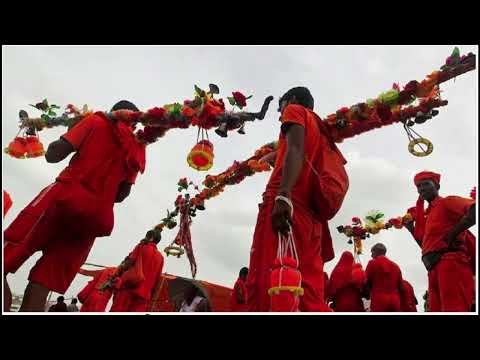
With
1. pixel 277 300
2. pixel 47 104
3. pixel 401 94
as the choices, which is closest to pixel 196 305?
pixel 47 104

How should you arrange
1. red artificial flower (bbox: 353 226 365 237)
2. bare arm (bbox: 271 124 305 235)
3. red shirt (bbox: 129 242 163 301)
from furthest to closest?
red artificial flower (bbox: 353 226 365 237), red shirt (bbox: 129 242 163 301), bare arm (bbox: 271 124 305 235)

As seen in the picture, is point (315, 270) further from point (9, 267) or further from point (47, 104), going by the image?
point (47, 104)

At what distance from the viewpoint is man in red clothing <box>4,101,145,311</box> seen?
3.14 metres

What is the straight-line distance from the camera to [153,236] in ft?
22.8

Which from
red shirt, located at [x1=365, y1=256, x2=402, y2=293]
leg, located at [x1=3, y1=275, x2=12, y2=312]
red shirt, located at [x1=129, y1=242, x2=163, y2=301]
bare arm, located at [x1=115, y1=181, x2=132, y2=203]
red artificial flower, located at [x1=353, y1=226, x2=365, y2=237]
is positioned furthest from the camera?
red artificial flower, located at [x1=353, y1=226, x2=365, y2=237]

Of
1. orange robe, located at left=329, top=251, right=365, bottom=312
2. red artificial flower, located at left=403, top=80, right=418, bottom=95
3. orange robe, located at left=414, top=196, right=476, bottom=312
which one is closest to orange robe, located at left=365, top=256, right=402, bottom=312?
orange robe, located at left=329, top=251, right=365, bottom=312

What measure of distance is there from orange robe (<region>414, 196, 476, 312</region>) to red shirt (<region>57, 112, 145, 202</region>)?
308cm

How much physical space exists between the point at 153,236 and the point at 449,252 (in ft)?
13.7

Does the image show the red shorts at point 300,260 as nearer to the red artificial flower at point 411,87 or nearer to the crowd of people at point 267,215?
the crowd of people at point 267,215

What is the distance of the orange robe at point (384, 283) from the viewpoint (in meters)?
6.33

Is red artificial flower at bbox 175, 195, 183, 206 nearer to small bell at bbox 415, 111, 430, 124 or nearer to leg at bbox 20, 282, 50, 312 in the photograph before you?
small bell at bbox 415, 111, 430, 124

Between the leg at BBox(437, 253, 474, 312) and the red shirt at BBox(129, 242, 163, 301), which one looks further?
the red shirt at BBox(129, 242, 163, 301)

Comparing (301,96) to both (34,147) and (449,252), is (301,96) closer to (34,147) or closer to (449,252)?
(449,252)

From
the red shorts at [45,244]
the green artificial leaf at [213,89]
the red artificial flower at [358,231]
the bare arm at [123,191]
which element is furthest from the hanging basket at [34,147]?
A: the red artificial flower at [358,231]
